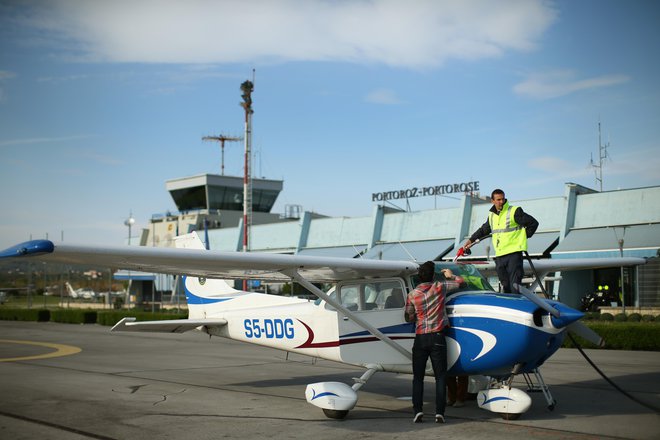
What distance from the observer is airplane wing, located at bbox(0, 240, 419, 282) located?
23.4ft

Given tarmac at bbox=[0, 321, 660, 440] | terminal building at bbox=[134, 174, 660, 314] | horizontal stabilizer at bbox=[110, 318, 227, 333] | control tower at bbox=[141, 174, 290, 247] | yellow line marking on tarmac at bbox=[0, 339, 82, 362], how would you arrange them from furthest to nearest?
control tower at bbox=[141, 174, 290, 247] → terminal building at bbox=[134, 174, 660, 314] → yellow line marking on tarmac at bbox=[0, 339, 82, 362] → horizontal stabilizer at bbox=[110, 318, 227, 333] → tarmac at bbox=[0, 321, 660, 440]

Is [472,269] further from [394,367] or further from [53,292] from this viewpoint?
[53,292]

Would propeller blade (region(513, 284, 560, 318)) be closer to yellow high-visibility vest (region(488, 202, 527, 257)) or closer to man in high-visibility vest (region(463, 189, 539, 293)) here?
man in high-visibility vest (region(463, 189, 539, 293))

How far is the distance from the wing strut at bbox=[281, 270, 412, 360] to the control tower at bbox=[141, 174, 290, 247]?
48072 mm

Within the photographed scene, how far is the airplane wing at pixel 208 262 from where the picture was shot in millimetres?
7133

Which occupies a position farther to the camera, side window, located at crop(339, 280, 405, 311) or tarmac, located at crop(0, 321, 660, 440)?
side window, located at crop(339, 280, 405, 311)

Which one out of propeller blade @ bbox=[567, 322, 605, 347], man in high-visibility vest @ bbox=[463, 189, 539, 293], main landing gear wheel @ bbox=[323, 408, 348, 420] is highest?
man in high-visibility vest @ bbox=[463, 189, 539, 293]

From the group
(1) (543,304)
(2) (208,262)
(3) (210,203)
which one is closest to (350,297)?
(2) (208,262)

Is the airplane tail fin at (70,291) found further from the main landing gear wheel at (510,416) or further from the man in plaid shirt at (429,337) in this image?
the main landing gear wheel at (510,416)

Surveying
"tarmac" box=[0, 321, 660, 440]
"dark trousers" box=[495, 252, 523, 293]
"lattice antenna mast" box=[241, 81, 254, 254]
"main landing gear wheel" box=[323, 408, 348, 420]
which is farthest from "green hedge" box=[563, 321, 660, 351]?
"lattice antenna mast" box=[241, 81, 254, 254]

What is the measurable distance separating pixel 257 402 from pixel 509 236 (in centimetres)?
434

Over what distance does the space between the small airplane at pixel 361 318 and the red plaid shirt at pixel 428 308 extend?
0.30m

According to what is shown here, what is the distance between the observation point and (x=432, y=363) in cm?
802

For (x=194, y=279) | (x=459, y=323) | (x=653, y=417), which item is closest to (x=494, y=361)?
(x=459, y=323)
